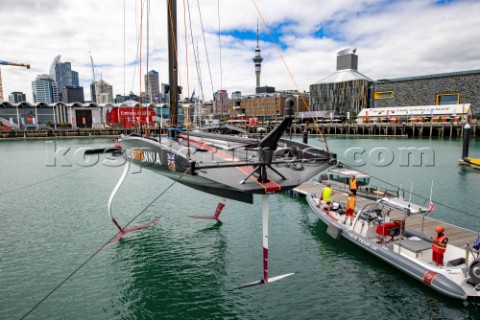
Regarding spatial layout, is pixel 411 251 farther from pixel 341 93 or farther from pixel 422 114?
pixel 341 93

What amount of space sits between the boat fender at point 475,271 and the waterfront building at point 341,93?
129995mm

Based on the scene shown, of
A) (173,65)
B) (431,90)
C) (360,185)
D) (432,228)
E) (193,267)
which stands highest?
(431,90)

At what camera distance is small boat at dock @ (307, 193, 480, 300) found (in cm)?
979

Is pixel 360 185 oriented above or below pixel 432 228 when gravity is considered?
above

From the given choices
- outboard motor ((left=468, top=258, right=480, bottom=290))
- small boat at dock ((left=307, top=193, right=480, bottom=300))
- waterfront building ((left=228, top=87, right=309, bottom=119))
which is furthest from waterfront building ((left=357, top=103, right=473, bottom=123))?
outboard motor ((left=468, top=258, right=480, bottom=290))

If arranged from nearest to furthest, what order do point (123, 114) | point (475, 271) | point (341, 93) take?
point (475, 271) → point (123, 114) → point (341, 93)

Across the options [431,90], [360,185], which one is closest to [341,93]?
[431,90]

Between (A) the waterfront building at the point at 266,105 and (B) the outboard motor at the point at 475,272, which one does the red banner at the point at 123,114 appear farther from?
(B) the outboard motor at the point at 475,272

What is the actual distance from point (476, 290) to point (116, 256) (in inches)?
549

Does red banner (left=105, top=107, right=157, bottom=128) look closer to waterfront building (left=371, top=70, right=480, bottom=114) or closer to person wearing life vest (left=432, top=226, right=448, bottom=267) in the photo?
person wearing life vest (left=432, top=226, right=448, bottom=267)

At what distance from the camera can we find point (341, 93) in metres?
136

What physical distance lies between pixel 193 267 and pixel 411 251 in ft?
28.3

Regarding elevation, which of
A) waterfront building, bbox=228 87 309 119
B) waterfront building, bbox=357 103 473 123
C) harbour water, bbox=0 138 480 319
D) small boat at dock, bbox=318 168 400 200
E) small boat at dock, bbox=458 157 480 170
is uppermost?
waterfront building, bbox=228 87 309 119

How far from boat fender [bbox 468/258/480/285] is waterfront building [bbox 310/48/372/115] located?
130m
